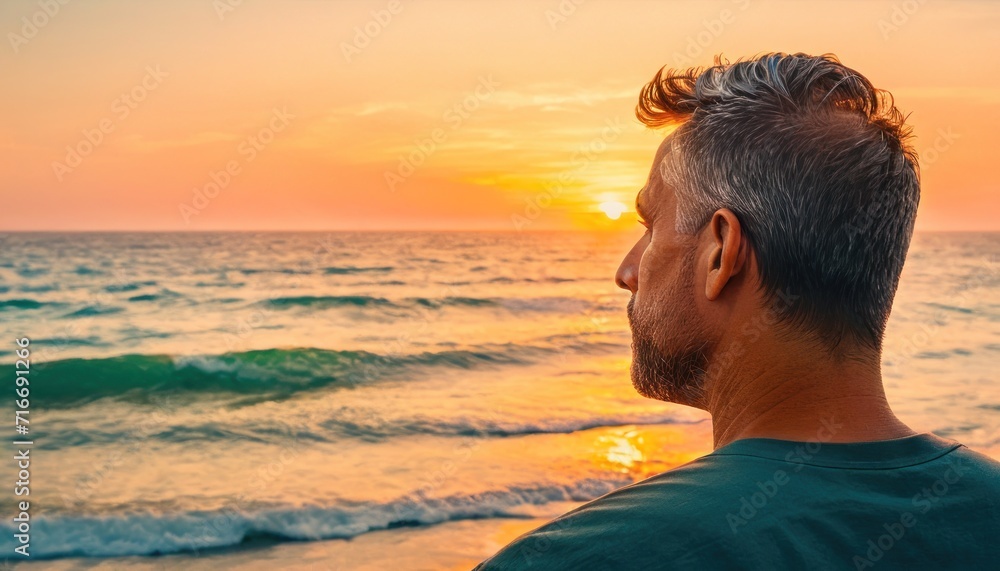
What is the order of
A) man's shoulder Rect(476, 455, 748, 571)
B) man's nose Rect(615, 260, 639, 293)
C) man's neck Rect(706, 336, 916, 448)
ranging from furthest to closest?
1. man's nose Rect(615, 260, 639, 293)
2. man's neck Rect(706, 336, 916, 448)
3. man's shoulder Rect(476, 455, 748, 571)

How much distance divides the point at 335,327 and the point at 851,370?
908 inches

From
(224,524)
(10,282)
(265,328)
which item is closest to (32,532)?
(224,524)

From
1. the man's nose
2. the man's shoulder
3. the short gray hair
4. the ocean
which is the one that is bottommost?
the ocean

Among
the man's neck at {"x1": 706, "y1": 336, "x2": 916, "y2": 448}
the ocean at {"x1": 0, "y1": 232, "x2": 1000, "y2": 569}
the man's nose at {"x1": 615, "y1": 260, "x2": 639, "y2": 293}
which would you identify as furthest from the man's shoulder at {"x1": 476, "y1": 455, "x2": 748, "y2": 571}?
the ocean at {"x1": 0, "y1": 232, "x2": 1000, "y2": 569}

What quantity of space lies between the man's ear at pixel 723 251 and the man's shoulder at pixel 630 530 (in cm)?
41

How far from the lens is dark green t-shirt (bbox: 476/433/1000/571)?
983mm

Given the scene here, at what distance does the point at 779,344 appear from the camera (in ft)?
4.50

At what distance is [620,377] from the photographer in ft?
52.8

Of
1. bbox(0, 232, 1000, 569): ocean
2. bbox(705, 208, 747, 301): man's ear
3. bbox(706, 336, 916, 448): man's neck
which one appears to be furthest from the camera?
bbox(0, 232, 1000, 569): ocean

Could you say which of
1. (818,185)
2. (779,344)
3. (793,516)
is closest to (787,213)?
(818,185)

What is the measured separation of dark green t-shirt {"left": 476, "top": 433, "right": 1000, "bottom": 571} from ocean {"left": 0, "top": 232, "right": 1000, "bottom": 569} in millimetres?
6230

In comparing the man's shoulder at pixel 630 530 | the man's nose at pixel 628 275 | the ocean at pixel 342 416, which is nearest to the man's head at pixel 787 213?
the man's nose at pixel 628 275

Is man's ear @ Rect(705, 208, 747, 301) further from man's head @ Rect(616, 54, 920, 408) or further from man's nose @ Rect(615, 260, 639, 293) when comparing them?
man's nose @ Rect(615, 260, 639, 293)

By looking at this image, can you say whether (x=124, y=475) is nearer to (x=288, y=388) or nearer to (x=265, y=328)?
(x=288, y=388)
